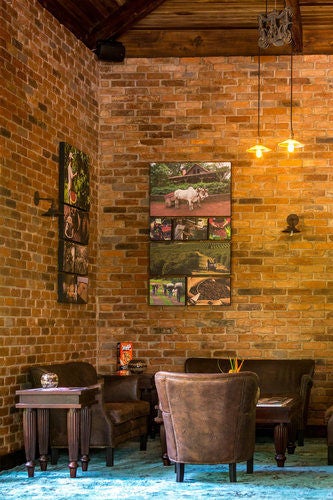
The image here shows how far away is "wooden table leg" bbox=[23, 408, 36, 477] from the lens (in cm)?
745

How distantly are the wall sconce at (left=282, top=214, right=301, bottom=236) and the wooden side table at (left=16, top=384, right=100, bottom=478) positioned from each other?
142 inches

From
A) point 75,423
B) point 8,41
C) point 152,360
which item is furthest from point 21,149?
point 152,360

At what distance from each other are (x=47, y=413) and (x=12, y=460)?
0.54 metres

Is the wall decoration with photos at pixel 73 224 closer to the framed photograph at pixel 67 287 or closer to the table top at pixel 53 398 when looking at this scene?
the framed photograph at pixel 67 287

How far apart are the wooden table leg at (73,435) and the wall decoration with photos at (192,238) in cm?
323

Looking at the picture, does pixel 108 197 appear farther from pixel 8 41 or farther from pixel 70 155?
pixel 8 41

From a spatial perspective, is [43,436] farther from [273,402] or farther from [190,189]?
[190,189]

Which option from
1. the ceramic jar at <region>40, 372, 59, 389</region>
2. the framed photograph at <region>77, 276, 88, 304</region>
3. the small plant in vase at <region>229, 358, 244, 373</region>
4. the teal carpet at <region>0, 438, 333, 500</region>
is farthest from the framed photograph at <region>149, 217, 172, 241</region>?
the ceramic jar at <region>40, 372, 59, 389</region>

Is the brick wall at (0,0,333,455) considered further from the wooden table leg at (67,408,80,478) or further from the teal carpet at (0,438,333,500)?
the wooden table leg at (67,408,80,478)

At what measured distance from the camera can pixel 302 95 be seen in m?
10.6

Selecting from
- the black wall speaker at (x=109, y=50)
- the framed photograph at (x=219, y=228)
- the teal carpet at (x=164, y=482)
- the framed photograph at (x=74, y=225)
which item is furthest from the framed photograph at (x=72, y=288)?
the black wall speaker at (x=109, y=50)

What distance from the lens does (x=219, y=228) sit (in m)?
10.5

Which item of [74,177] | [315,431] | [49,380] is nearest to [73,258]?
[74,177]

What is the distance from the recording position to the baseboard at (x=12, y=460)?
7.71 metres
